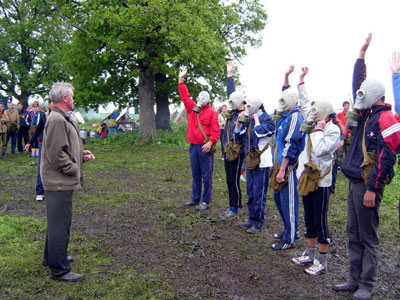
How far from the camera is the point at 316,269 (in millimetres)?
4660

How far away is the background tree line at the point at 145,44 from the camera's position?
52.7 ft

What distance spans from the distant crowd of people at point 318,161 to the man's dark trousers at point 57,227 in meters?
2.74

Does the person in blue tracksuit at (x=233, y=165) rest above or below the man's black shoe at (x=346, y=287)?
above

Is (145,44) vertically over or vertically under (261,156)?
over

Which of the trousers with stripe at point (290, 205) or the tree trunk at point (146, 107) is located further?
the tree trunk at point (146, 107)

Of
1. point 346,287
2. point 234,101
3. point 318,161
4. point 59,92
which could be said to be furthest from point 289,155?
point 59,92

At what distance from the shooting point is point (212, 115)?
741 cm

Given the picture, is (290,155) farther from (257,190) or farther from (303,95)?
(257,190)

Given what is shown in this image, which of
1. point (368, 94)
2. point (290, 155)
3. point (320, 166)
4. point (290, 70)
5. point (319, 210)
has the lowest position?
point (319, 210)

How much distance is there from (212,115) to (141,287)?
402 centimetres

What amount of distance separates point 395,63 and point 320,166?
4.71 ft

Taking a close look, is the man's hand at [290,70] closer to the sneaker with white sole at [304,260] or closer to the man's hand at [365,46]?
the man's hand at [365,46]

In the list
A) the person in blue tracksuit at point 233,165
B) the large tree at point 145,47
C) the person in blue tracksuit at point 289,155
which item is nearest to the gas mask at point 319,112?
the person in blue tracksuit at point 289,155

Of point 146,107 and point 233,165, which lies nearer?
point 233,165
